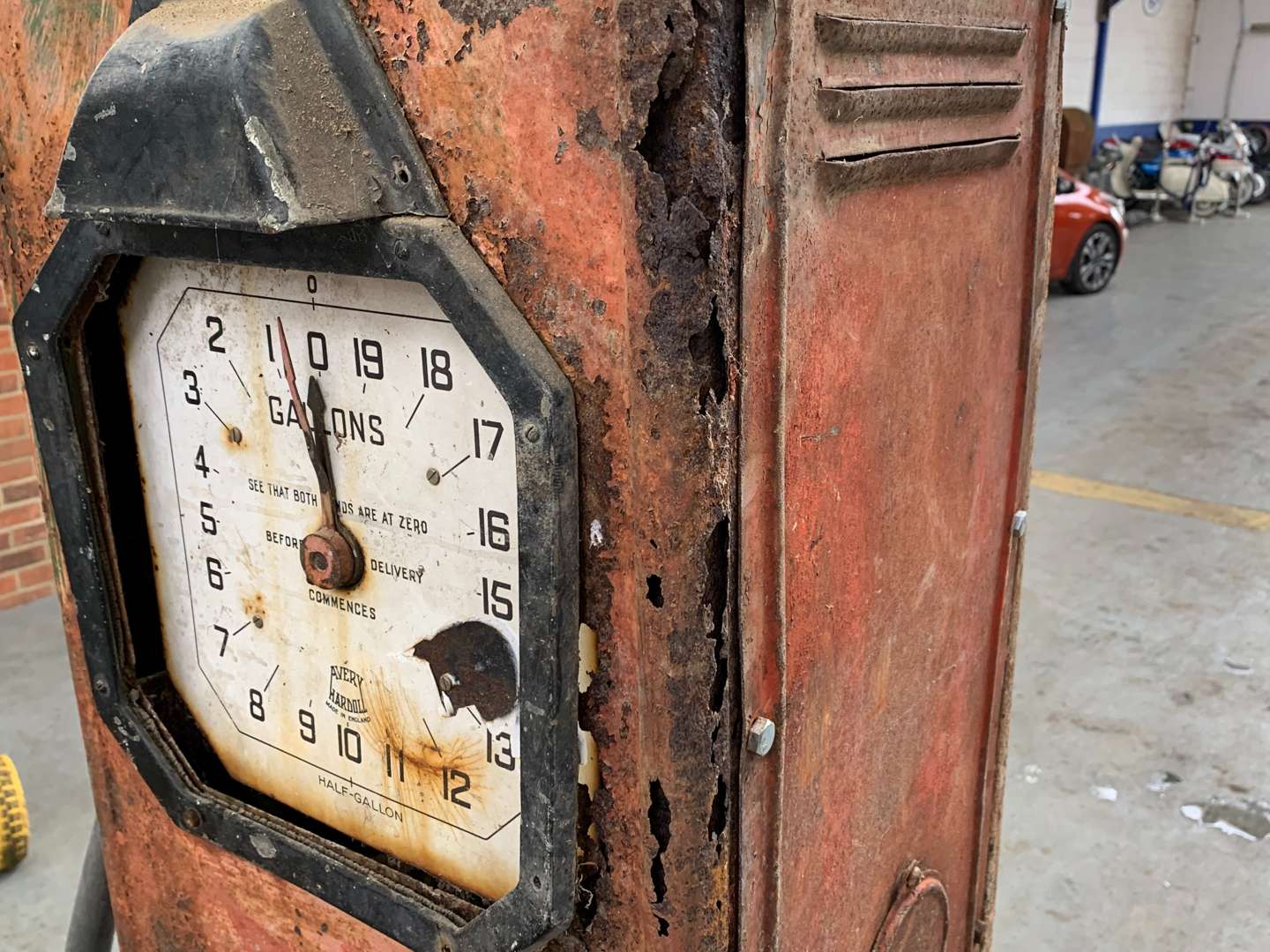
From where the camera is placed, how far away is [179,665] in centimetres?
92

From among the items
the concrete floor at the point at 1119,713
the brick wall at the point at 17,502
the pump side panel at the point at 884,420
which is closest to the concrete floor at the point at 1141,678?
the concrete floor at the point at 1119,713

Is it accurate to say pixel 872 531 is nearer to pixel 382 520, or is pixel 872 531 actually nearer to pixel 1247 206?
pixel 382 520

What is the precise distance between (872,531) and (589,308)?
34 cm

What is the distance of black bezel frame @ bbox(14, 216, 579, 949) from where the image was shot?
24.3 inches

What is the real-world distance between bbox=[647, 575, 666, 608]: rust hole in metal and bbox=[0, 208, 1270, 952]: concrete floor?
1.55 m

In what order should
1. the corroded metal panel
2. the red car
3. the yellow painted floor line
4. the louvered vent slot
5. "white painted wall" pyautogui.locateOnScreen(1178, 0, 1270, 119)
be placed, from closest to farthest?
1. the corroded metal panel
2. the louvered vent slot
3. the yellow painted floor line
4. the red car
5. "white painted wall" pyautogui.locateOnScreen(1178, 0, 1270, 119)

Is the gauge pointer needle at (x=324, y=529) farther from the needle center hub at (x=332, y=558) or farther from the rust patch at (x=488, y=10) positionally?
the rust patch at (x=488, y=10)

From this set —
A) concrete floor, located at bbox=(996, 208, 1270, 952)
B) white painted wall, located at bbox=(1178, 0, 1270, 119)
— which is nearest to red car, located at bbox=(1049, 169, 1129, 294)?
concrete floor, located at bbox=(996, 208, 1270, 952)

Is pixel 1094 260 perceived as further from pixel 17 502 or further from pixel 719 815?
pixel 719 815

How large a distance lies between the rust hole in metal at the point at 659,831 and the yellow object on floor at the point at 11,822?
1.68m

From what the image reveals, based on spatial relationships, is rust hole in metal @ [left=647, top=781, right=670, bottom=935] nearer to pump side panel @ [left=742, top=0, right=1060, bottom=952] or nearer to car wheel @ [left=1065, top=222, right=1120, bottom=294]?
pump side panel @ [left=742, top=0, right=1060, bottom=952]

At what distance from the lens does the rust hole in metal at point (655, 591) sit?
627mm

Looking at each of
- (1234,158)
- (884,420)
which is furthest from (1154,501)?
(1234,158)

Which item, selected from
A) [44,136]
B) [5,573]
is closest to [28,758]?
[5,573]
